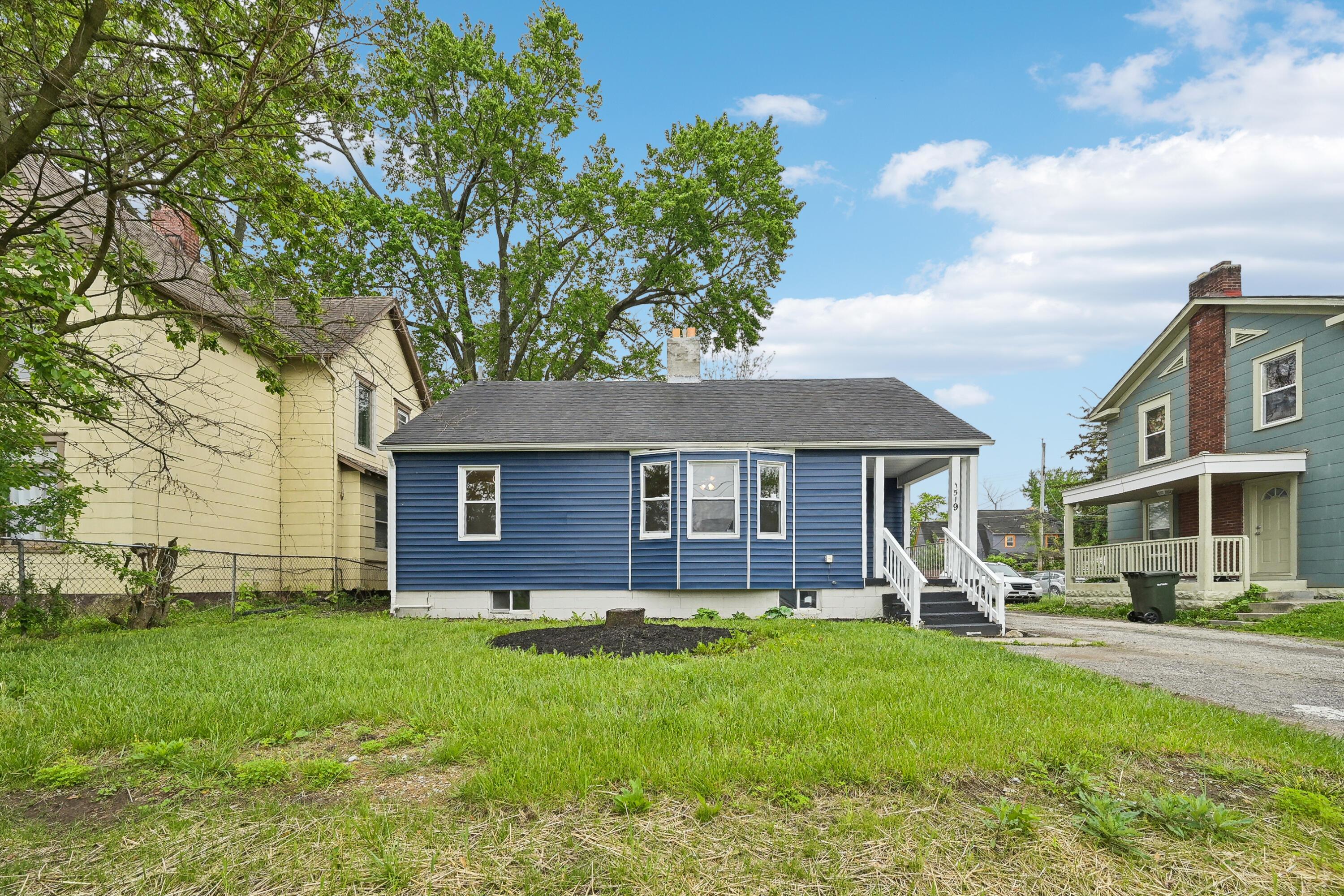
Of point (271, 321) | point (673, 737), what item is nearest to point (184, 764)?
point (673, 737)

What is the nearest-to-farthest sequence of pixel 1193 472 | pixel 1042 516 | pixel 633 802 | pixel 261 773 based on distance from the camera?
pixel 633 802 → pixel 261 773 → pixel 1193 472 → pixel 1042 516

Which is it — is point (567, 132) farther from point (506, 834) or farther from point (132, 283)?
point (506, 834)

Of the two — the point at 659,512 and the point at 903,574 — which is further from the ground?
the point at 659,512

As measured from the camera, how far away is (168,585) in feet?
37.6

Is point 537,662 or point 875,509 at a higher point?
point 875,509

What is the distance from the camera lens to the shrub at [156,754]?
4258 millimetres

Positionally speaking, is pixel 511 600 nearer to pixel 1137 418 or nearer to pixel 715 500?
pixel 715 500

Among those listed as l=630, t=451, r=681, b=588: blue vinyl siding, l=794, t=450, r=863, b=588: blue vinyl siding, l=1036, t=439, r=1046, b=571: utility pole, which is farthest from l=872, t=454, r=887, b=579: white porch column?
l=1036, t=439, r=1046, b=571: utility pole

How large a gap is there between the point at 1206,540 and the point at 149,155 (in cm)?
1873

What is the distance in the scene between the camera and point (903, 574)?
528 inches

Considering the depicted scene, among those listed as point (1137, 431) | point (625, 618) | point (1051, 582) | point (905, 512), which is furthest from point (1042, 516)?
point (625, 618)

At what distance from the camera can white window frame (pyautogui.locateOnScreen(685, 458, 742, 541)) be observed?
14.0 metres

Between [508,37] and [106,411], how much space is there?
21.0m

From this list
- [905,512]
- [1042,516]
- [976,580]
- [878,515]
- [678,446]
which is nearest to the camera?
[976,580]
